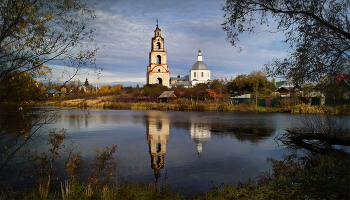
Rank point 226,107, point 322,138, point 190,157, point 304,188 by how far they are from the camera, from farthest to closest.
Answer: point 226,107
point 322,138
point 190,157
point 304,188

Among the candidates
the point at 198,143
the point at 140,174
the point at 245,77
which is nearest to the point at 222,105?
the point at 245,77

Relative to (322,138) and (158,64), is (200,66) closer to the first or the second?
(158,64)

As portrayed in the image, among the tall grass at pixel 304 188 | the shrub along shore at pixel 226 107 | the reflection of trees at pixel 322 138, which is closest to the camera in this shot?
A: the tall grass at pixel 304 188

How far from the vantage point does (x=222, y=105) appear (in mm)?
40438

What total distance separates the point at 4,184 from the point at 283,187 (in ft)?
25.6

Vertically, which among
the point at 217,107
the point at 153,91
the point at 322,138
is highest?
the point at 153,91

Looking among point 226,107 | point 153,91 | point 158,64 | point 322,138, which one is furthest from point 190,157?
point 158,64

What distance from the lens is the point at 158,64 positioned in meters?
78.4

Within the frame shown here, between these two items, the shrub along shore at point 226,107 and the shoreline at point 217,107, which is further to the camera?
the shrub along shore at point 226,107

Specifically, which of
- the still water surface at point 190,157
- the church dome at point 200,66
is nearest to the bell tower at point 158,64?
the church dome at point 200,66

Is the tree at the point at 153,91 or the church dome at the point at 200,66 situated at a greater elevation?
the church dome at the point at 200,66

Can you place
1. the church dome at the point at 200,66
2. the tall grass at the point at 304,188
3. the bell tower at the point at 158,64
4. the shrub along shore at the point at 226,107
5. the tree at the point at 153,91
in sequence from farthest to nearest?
the church dome at the point at 200,66 < the bell tower at the point at 158,64 < the tree at the point at 153,91 < the shrub along shore at the point at 226,107 < the tall grass at the point at 304,188

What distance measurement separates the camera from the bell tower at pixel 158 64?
77125 millimetres

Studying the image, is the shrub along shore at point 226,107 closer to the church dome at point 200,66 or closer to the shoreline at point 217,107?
the shoreline at point 217,107
